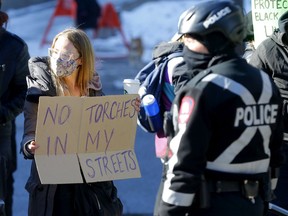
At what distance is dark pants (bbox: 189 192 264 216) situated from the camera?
3.94 meters

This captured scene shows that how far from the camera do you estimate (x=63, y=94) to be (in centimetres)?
499

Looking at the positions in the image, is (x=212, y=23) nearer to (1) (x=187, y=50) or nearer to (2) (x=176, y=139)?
(1) (x=187, y=50)

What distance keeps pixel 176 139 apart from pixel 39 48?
6.30m

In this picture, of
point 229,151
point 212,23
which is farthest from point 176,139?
point 212,23

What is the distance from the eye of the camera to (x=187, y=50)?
13.3 ft

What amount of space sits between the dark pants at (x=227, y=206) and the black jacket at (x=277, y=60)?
5.48ft

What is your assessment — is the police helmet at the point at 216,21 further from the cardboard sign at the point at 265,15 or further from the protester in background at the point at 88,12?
the protester in background at the point at 88,12

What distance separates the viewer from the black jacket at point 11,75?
6121mm

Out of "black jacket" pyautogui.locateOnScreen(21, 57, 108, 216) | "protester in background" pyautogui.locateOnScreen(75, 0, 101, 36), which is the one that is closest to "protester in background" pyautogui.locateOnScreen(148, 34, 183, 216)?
"black jacket" pyautogui.locateOnScreen(21, 57, 108, 216)

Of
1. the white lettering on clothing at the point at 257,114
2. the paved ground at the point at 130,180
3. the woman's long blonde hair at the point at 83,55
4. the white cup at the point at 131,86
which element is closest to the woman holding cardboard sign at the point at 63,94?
the woman's long blonde hair at the point at 83,55

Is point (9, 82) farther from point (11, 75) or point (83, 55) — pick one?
A: point (83, 55)

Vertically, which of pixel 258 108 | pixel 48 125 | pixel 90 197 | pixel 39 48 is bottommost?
pixel 39 48

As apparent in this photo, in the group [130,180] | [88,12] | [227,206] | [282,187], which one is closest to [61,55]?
[227,206]

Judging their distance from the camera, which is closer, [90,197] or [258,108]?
[258,108]
